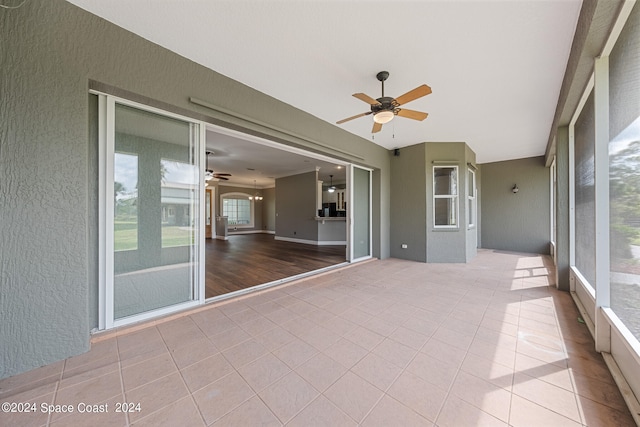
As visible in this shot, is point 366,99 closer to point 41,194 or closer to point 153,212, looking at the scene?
point 153,212

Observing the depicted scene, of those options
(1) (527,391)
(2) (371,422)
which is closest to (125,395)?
(2) (371,422)

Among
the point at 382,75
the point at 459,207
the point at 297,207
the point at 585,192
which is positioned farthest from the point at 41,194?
the point at 297,207

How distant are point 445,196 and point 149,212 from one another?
17.4 ft

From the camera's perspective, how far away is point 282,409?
1276 millimetres

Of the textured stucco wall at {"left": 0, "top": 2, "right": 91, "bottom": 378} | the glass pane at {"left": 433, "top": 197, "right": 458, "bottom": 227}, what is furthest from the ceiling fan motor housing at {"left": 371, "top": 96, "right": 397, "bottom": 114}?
the glass pane at {"left": 433, "top": 197, "right": 458, "bottom": 227}

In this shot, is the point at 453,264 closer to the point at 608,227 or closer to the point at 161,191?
the point at 608,227

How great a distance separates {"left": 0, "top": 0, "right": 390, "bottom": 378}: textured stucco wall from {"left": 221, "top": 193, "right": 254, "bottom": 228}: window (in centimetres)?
984

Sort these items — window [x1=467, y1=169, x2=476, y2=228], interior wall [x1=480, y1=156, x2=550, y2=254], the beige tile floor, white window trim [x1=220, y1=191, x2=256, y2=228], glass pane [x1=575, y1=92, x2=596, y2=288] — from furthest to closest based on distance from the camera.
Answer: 1. white window trim [x1=220, y1=191, x2=256, y2=228]
2. interior wall [x1=480, y1=156, x2=550, y2=254]
3. window [x1=467, y1=169, x2=476, y2=228]
4. glass pane [x1=575, y1=92, x2=596, y2=288]
5. the beige tile floor

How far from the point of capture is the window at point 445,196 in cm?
512

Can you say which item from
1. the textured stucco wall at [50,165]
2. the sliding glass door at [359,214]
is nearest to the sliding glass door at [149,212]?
the textured stucco wall at [50,165]

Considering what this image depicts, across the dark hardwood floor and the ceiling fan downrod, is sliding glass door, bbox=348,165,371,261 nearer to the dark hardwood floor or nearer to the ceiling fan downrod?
the dark hardwood floor

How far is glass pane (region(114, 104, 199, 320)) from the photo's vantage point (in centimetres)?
220

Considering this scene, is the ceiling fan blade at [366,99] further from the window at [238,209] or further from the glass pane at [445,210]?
the window at [238,209]

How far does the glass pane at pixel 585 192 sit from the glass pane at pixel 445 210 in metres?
2.17
